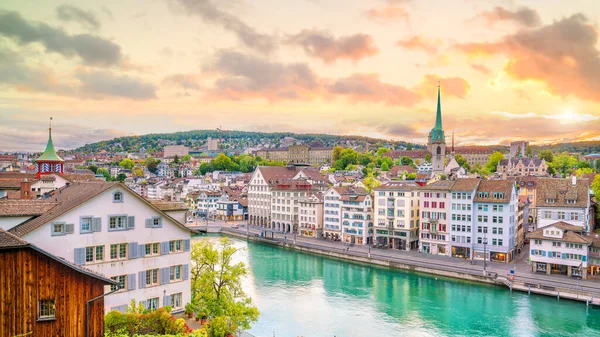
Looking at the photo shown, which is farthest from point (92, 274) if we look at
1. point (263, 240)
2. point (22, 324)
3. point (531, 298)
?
point (263, 240)

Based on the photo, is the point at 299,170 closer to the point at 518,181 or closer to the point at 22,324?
the point at 518,181

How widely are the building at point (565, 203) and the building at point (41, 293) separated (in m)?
51.1

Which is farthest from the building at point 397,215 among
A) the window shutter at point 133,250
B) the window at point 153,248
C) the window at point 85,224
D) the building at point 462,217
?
the window at point 85,224

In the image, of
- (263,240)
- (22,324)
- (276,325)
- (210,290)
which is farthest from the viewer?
(263,240)

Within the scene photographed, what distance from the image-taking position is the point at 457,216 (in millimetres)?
57125

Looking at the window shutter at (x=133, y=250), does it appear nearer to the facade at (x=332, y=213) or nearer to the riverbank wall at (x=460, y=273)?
the riverbank wall at (x=460, y=273)

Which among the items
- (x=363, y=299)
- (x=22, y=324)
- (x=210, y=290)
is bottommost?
(x=363, y=299)

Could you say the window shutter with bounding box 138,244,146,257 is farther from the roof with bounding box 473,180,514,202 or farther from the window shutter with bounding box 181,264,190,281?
the roof with bounding box 473,180,514,202

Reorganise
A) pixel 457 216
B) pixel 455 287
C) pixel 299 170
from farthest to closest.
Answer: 1. pixel 299 170
2. pixel 457 216
3. pixel 455 287

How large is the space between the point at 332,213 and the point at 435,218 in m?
18.6

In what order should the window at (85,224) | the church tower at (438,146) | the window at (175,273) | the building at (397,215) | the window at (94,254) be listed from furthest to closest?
the church tower at (438,146) → the building at (397,215) → the window at (175,273) → the window at (94,254) → the window at (85,224)

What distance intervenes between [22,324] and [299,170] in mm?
95358

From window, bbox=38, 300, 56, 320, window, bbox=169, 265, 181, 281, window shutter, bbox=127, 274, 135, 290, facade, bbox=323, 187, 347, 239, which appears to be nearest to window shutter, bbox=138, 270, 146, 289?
window shutter, bbox=127, 274, 135, 290

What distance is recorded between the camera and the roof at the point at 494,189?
54150mm
